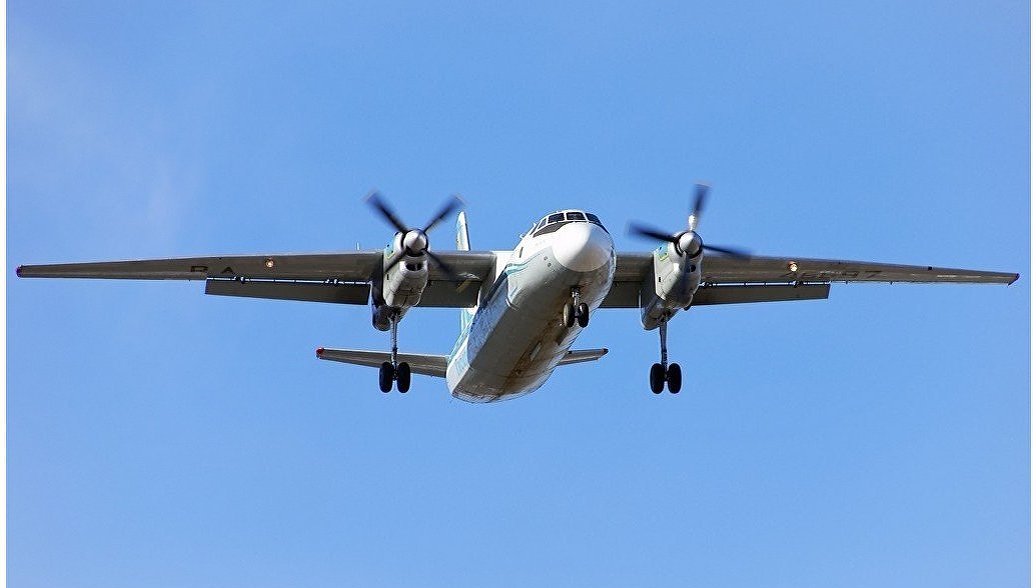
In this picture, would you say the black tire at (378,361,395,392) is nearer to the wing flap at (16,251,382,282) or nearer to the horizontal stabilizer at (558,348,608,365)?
the wing flap at (16,251,382,282)

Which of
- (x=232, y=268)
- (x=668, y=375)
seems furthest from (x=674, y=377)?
(x=232, y=268)

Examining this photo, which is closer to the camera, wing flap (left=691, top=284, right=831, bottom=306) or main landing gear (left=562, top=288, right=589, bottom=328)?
main landing gear (left=562, top=288, right=589, bottom=328)

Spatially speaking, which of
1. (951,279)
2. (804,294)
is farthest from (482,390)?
(951,279)

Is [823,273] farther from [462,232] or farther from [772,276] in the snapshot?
[462,232]

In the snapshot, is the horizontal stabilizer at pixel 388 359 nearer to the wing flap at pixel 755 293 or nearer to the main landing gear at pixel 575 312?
the main landing gear at pixel 575 312

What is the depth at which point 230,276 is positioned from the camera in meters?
26.6

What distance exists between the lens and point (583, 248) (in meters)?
22.6

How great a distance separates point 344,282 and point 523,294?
18.5ft

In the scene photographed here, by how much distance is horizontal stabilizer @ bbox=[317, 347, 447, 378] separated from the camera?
2811 centimetres

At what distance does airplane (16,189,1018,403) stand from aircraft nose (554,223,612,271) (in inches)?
0.9

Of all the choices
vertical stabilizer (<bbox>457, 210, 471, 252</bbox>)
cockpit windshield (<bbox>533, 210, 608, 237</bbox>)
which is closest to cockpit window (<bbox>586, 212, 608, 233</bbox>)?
cockpit windshield (<bbox>533, 210, 608, 237</bbox>)

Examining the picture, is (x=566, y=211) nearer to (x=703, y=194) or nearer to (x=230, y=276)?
(x=703, y=194)

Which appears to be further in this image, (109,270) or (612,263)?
(109,270)

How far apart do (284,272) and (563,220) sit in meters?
6.77
